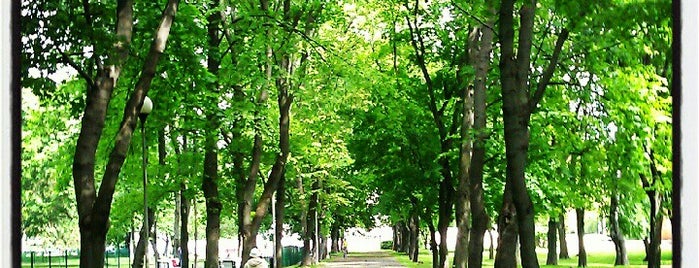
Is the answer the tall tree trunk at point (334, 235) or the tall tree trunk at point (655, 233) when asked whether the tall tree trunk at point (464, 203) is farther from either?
the tall tree trunk at point (334, 235)

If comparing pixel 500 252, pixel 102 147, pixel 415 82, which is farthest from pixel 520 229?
pixel 415 82

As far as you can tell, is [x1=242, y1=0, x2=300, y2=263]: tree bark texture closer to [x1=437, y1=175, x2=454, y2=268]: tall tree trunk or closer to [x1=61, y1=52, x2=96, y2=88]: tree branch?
[x1=437, y1=175, x2=454, y2=268]: tall tree trunk

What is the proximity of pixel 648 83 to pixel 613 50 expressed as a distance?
6.09ft

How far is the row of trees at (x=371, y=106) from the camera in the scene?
675 centimetres

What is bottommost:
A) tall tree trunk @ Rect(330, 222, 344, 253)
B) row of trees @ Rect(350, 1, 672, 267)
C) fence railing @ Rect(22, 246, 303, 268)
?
tall tree trunk @ Rect(330, 222, 344, 253)

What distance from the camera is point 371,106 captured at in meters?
18.5

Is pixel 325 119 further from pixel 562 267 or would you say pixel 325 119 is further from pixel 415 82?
pixel 562 267

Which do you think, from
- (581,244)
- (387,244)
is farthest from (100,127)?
(387,244)

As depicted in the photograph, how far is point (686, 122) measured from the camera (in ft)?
7.96

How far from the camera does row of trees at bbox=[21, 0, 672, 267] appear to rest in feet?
22.1

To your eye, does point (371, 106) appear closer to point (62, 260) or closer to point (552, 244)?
point (62, 260)

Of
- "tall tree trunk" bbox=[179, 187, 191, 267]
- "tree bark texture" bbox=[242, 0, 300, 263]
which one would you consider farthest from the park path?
"tree bark texture" bbox=[242, 0, 300, 263]

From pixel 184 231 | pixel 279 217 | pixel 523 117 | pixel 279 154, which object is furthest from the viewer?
pixel 279 217

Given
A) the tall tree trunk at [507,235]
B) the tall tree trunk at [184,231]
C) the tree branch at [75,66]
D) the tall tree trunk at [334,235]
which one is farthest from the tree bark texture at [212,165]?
the tall tree trunk at [334,235]
